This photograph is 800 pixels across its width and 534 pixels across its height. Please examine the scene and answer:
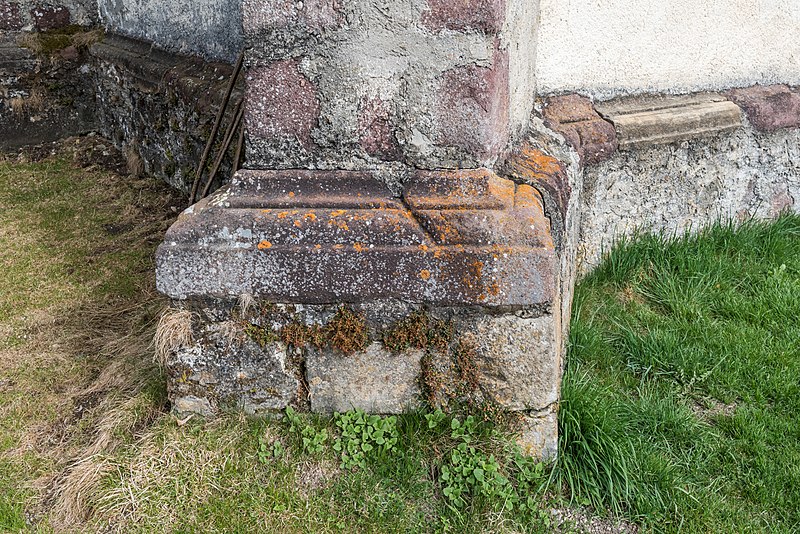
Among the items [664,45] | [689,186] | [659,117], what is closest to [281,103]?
[659,117]

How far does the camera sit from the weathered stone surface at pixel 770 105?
3957mm

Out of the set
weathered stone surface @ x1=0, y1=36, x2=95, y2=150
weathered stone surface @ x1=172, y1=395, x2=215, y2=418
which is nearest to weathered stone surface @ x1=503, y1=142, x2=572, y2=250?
weathered stone surface @ x1=172, y1=395, x2=215, y2=418

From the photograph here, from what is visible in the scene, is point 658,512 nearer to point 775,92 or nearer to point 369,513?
point 369,513

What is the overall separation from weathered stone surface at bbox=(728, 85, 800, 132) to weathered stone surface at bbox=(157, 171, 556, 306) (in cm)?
229

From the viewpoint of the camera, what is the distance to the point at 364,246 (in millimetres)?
2203

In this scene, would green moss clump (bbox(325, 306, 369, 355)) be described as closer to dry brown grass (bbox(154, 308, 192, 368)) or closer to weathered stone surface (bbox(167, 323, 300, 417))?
weathered stone surface (bbox(167, 323, 300, 417))

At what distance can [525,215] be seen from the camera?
7.32ft

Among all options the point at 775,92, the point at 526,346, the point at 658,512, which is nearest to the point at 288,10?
the point at 526,346

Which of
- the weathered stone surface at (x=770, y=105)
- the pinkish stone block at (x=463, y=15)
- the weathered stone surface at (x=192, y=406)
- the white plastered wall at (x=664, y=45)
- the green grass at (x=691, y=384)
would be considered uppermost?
the pinkish stone block at (x=463, y=15)

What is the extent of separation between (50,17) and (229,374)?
503 cm

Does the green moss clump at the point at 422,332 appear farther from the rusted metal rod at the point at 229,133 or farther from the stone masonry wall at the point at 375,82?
the rusted metal rod at the point at 229,133

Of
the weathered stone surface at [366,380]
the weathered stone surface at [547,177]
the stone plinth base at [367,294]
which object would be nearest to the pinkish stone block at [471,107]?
the stone plinth base at [367,294]

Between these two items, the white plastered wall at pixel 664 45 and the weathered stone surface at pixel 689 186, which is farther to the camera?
the weathered stone surface at pixel 689 186

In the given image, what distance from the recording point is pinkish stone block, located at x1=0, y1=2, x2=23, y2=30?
592cm
